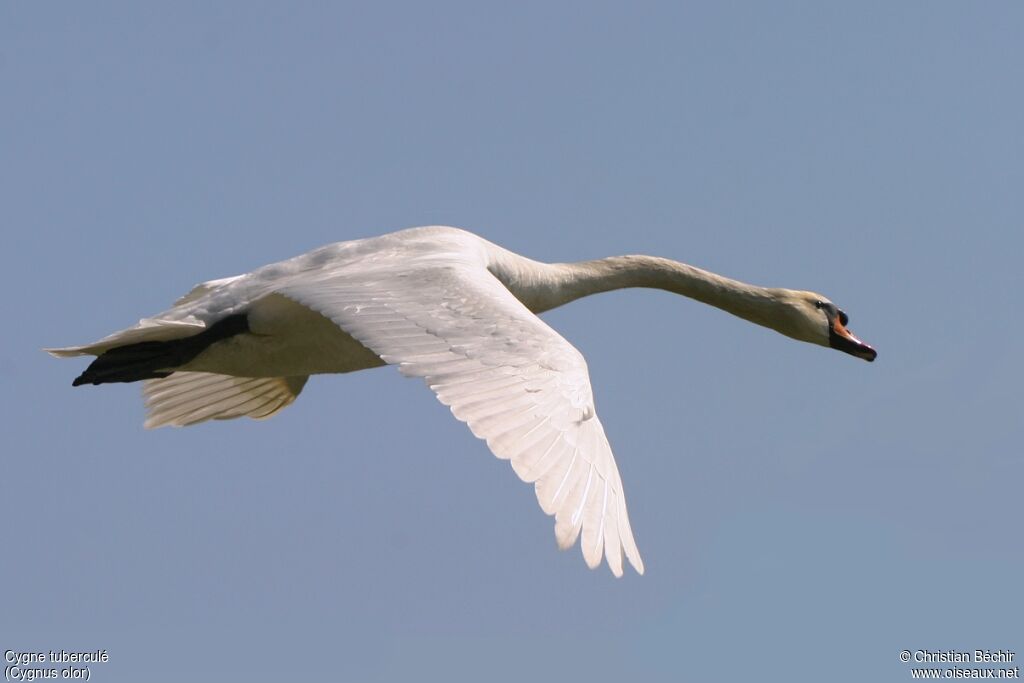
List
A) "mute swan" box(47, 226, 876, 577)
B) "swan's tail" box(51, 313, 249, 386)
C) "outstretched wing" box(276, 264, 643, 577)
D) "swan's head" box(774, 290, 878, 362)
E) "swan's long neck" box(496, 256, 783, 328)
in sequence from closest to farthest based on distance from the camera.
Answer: "outstretched wing" box(276, 264, 643, 577)
"mute swan" box(47, 226, 876, 577)
"swan's tail" box(51, 313, 249, 386)
"swan's long neck" box(496, 256, 783, 328)
"swan's head" box(774, 290, 878, 362)

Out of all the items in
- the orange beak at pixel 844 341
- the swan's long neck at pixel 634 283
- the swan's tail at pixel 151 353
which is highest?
the swan's tail at pixel 151 353

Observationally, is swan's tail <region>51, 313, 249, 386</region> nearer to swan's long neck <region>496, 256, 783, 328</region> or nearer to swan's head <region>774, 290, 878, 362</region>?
swan's long neck <region>496, 256, 783, 328</region>

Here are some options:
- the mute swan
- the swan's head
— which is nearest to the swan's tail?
the mute swan

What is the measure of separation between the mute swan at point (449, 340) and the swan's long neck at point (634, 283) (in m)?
0.01

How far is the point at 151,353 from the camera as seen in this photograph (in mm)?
11891

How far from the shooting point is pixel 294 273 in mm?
12008

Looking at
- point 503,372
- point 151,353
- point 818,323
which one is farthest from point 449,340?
point 818,323

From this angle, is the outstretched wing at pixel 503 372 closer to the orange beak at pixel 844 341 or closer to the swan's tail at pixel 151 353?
the swan's tail at pixel 151 353

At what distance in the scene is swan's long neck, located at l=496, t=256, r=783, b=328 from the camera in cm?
1302

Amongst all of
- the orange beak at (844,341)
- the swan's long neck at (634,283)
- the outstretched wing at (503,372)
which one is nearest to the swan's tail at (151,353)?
the outstretched wing at (503,372)

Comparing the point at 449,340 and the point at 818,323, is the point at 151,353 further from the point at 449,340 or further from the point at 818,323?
the point at 818,323

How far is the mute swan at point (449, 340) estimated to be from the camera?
901 centimetres

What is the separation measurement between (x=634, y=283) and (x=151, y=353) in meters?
A: 3.88

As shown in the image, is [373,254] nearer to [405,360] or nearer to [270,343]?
[270,343]
